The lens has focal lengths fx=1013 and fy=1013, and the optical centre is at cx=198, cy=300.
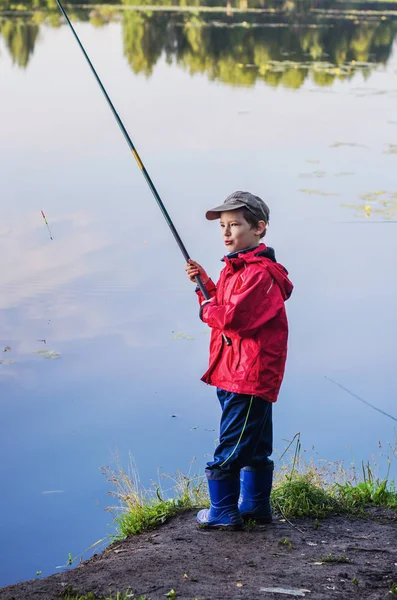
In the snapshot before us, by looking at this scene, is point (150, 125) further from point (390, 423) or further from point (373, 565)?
point (373, 565)

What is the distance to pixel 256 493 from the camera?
354 cm

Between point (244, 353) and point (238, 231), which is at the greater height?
point (238, 231)

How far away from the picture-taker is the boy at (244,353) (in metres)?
3.30

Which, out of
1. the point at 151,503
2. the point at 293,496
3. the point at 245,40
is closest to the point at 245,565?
the point at 293,496

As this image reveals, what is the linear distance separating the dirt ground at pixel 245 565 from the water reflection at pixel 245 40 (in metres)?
12.0

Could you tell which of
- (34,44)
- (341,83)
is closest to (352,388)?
(341,83)

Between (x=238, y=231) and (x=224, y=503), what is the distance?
0.93 metres

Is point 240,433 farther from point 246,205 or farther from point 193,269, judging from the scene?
point 246,205

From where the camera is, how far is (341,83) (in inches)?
591

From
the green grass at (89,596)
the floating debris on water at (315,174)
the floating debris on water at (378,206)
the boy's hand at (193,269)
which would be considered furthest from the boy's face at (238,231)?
the floating debris on water at (315,174)

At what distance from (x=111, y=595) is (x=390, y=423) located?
3.44 metres

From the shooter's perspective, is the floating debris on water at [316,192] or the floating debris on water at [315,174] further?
the floating debris on water at [315,174]

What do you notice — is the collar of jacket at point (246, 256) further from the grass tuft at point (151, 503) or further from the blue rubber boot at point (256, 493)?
the grass tuft at point (151, 503)

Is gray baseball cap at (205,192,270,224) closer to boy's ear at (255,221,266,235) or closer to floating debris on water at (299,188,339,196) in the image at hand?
boy's ear at (255,221,266,235)
